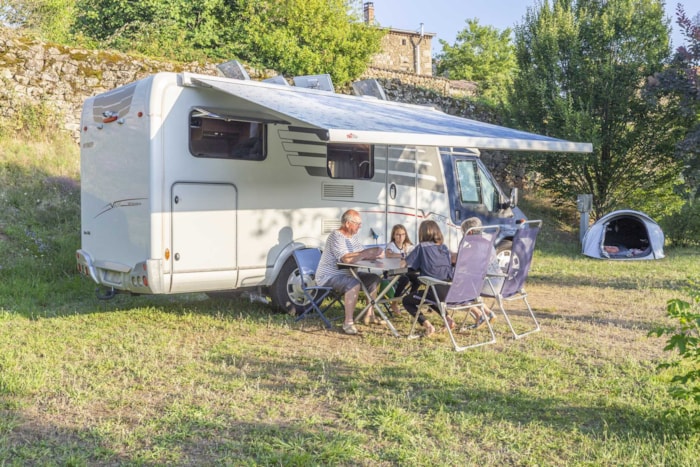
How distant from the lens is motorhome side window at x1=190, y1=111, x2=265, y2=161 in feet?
21.1

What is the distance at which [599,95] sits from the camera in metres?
15.5

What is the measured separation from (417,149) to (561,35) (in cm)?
935

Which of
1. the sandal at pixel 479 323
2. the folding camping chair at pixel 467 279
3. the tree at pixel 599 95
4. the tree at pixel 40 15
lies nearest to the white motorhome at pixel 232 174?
the folding camping chair at pixel 467 279

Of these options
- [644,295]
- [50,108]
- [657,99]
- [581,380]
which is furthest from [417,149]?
[657,99]

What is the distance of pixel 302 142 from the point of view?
726 centimetres

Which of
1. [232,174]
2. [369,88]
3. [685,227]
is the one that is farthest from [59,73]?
[685,227]

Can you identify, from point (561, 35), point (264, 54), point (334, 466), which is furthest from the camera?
point (264, 54)

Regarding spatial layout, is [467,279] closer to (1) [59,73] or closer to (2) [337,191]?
(2) [337,191]

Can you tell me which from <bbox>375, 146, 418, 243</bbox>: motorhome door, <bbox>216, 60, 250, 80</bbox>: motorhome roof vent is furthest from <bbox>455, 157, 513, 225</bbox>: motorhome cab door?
<bbox>216, 60, 250, 80</bbox>: motorhome roof vent

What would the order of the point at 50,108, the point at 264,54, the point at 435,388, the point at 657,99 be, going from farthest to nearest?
the point at 264,54 → the point at 657,99 → the point at 50,108 → the point at 435,388

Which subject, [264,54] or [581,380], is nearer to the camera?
[581,380]

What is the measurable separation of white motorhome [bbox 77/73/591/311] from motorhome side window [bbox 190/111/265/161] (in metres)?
0.01

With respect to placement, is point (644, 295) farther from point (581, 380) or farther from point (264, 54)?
point (264, 54)

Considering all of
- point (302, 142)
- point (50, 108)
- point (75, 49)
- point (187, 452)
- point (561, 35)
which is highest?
point (561, 35)
